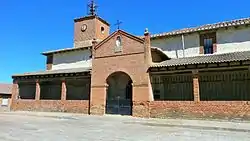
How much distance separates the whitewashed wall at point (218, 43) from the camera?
792 inches

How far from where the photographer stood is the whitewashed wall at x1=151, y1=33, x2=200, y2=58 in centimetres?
2195

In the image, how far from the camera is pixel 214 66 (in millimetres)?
16719

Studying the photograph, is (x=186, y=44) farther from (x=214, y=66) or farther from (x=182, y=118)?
(x=182, y=118)

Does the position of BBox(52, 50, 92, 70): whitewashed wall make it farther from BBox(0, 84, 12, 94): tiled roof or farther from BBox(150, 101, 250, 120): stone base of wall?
BBox(0, 84, 12, 94): tiled roof

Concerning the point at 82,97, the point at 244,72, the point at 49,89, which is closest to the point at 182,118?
the point at 244,72

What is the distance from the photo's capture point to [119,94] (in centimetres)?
2294

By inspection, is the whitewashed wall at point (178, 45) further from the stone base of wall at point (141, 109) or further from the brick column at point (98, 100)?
the brick column at point (98, 100)

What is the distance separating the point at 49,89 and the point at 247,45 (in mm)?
19240

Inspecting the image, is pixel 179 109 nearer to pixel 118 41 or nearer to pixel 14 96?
pixel 118 41

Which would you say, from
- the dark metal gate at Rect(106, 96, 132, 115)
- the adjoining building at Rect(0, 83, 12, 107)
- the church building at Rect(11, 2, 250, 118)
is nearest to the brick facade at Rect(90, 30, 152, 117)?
the church building at Rect(11, 2, 250, 118)

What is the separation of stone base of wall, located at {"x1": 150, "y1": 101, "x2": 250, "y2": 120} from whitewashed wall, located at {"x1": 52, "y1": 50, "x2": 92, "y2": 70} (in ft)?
36.1

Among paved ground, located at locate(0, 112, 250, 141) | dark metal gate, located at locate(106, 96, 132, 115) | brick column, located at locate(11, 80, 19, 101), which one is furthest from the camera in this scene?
brick column, located at locate(11, 80, 19, 101)

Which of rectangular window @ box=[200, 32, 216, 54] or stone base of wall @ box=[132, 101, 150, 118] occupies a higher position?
rectangular window @ box=[200, 32, 216, 54]

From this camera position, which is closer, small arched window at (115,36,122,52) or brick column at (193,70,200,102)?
brick column at (193,70,200,102)
